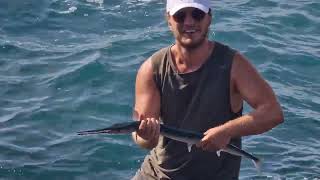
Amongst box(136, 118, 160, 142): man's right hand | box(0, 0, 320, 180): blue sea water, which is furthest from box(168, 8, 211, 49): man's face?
box(0, 0, 320, 180): blue sea water

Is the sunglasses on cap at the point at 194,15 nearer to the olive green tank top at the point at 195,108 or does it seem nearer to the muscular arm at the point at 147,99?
the olive green tank top at the point at 195,108

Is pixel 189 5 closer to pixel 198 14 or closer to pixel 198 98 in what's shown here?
pixel 198 14

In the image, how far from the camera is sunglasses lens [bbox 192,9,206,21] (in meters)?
6.42

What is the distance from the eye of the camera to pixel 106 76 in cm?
1358

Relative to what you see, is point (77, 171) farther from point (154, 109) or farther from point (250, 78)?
point (250, 78)

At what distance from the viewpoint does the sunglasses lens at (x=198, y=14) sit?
253 inches

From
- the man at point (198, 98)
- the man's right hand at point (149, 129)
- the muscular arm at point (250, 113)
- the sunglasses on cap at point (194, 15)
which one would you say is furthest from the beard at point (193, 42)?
the man's right hand at point (149, 129)

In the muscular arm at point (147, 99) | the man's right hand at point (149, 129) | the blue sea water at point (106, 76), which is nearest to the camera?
the man's right hand at point (149, 129)

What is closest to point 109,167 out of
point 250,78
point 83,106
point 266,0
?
point 83,106

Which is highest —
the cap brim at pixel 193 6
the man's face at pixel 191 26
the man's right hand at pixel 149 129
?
the cap brim at pixel 193 6

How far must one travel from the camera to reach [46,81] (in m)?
13.2

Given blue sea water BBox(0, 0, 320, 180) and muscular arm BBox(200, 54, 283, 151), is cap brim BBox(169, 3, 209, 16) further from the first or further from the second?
blue sea water BBox(0, 0, 320, 180)

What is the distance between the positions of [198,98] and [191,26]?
26.7 inches

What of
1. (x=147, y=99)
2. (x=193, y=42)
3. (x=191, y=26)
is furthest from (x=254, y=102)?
(x=147, y=99)
